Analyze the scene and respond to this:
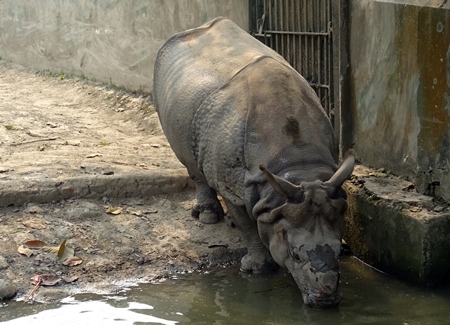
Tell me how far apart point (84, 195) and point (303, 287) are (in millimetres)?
2495

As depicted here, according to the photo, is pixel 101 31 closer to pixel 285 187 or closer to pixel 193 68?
pixel 193 68

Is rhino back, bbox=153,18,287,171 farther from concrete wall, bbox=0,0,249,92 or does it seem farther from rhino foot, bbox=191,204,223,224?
concrete wall, bbox=0,0,249,92

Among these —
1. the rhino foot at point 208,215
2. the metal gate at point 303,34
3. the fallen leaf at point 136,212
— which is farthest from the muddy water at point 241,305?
the metal gate at point 303,34

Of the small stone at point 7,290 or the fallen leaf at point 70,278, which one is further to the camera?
the fallen leaf at point 70,278

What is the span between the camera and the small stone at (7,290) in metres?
6.53

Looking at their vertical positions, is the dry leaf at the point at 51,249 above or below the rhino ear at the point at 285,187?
below

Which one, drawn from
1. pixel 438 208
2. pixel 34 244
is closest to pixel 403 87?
pixel 438 208

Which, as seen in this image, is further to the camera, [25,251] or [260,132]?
[25,251]

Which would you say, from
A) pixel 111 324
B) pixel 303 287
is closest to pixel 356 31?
pixel 303 287

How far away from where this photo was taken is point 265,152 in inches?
255

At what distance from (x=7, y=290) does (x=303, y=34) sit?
13.0 ft

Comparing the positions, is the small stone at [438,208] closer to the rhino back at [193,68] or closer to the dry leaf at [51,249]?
the rhino back at [193,68]

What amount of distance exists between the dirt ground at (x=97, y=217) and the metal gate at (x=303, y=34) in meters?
1.55

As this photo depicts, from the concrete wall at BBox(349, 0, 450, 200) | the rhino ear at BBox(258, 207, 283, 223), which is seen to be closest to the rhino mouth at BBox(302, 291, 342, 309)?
the rhino ear at BBox(258, 207, 283, 223)
